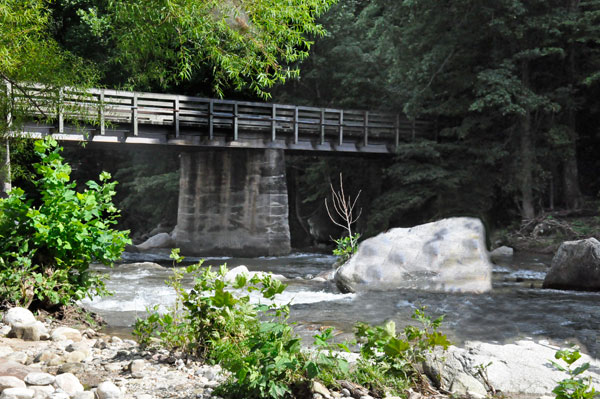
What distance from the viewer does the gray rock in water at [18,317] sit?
5.41 meters

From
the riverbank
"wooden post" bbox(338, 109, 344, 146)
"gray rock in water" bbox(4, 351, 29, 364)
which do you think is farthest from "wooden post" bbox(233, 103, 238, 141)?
"gray rock in water" bbox(4, 351, 29, 364)

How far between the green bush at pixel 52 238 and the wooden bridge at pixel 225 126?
30.7ft

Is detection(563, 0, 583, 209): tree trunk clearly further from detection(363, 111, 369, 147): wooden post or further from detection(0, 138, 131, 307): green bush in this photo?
detection(0, 138, 131, 307): green bush

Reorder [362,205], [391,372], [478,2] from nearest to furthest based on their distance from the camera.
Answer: [391,372]
[478,2]
[362,205]

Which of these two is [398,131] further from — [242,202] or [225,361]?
[225,361]

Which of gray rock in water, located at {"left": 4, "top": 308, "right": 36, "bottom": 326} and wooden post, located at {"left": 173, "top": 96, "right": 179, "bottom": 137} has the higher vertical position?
wooden post, located at {"left": 173, "top": 96, "right": 179, "bottom": 137}

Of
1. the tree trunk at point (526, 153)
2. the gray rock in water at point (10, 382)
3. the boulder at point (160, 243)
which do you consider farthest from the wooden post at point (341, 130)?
the gray rock in water at point (10, 382)

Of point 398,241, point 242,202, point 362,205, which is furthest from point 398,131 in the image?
point 398,241

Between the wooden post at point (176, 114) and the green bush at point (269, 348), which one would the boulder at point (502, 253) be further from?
the green bush at point (269, 348)

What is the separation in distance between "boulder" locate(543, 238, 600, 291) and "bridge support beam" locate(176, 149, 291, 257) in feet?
33.9

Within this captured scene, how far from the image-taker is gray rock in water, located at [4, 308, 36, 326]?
5.41 meters

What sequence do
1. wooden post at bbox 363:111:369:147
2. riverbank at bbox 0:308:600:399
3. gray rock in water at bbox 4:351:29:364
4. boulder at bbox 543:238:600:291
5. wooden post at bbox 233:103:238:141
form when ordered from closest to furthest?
riverbank at bbox 0:308:600:399
gray rock in water at bbox 4:351:29:364
boulder at bbox 543:238:600:291
wooden post at bbox 233:103:238:141
wooden post at bbox 363:111:369:147

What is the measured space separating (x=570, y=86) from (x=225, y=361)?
18.2m

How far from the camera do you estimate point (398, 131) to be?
22.4 metres
